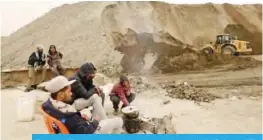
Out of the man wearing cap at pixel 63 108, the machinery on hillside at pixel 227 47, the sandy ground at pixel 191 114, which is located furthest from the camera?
the machinery on hillside at pixel 227 47

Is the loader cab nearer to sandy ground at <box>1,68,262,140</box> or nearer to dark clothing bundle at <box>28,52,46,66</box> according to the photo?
sandy ground at <box>1,68,262,140</box>

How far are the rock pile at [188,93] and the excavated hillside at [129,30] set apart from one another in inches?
53.1

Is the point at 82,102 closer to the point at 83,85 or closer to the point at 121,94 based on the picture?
the point at 83,85

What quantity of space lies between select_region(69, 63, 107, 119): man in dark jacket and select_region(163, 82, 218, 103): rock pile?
168 centimetres

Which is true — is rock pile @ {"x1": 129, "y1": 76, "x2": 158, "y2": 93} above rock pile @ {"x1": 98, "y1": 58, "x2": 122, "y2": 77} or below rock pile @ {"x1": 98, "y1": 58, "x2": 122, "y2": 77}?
below

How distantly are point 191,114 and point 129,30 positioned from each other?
10.1ft

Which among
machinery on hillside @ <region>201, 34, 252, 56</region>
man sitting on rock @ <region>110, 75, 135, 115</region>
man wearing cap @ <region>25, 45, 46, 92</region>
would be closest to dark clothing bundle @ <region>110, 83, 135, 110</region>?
man sitting on rock @ <region>110, 75, 135, 115</region>

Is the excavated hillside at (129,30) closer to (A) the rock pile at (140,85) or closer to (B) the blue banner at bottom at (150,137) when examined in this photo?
(A) the rock pile at (140,85)

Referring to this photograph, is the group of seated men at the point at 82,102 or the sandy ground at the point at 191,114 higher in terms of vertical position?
the group of seated men at the point at 82,102

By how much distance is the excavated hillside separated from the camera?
20.3ft

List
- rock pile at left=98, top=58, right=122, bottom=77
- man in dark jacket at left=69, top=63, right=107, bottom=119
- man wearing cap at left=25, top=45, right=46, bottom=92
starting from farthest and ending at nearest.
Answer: rock pile at left=98, top=58, right=122, bottom=77 → man wearing cap at left=25, top=45, right=46, bottom=92 → man in dark jacket at left=69, top=63, right=107, bottom=119

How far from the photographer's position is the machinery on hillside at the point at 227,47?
251 inches

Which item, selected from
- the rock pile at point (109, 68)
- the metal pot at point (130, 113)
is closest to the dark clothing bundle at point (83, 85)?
the metal pot at point (130, 113)

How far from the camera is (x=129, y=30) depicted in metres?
6.44
